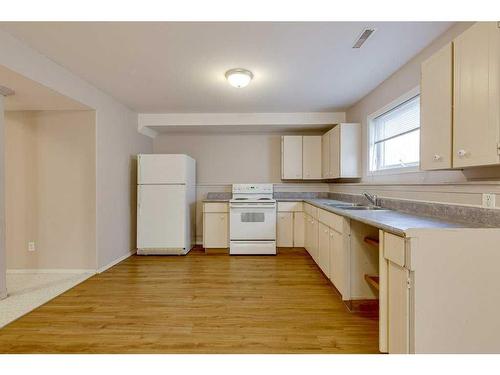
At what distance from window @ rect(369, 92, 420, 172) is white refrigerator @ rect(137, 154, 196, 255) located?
278 cm

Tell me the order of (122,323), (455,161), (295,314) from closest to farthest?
(455,161)
(122,323)
(295,314)

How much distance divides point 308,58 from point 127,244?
3.50 meters

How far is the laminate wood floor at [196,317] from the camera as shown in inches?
71.5

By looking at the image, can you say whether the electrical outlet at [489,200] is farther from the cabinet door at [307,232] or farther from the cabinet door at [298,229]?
the cabinet door at [298,229]

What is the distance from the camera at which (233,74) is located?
2695mm

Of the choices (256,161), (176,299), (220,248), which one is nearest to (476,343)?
(176,299)

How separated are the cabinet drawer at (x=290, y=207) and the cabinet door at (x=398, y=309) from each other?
2.80 m

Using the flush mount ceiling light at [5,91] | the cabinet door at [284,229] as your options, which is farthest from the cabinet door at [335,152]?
the flush mount ceiling light at [5,91]

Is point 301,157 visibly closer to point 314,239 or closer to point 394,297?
point 314,239

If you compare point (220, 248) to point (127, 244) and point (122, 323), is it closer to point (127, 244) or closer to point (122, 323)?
point (127, 244)

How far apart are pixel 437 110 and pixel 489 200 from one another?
623 millimetres

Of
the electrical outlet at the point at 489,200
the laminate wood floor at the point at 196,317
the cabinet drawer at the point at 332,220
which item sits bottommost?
the laminate wood floor at the point at 196,317

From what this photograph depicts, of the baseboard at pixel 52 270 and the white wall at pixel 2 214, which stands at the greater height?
the white wall at pixel 2 214

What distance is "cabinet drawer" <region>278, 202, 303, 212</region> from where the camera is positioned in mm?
4395
